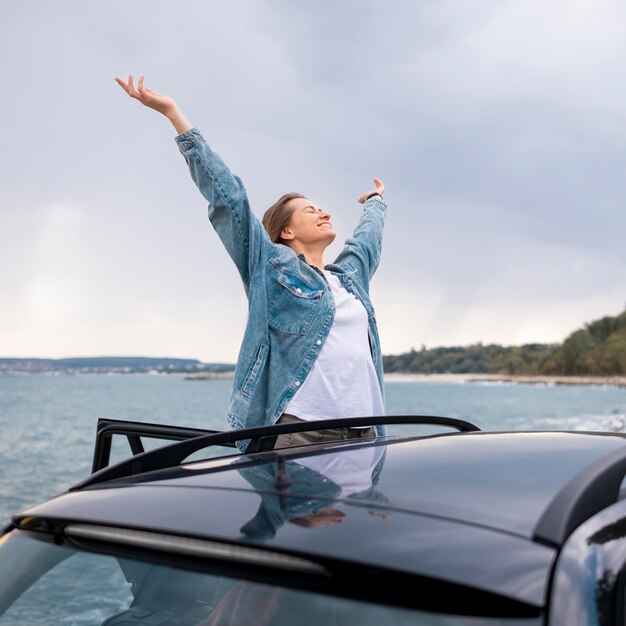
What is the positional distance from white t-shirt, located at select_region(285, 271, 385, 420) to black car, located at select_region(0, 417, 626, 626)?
1519 mm

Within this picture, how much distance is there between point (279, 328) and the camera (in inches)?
127

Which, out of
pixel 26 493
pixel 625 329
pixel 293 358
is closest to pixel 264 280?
pixel 293 358

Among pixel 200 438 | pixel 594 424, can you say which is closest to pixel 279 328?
pixel 200 438

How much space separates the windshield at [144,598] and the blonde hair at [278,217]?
6.98 feet

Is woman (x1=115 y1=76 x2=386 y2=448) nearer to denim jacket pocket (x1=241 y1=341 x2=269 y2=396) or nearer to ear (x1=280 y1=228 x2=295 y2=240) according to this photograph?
denim jacket pocket (x1=241 y1=341 x2=269 y2=396)

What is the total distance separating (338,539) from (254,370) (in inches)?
85.4

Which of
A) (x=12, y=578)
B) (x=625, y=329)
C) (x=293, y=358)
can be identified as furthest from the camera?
(x=625, y=329)

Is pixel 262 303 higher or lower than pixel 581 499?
higher

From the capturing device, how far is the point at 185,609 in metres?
1.51

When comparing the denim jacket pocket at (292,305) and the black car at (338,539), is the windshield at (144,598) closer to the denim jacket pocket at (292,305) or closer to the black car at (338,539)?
the black car at (338,539)

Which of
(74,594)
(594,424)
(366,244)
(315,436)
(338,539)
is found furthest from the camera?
(594,424)

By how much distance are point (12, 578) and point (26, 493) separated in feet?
77.8

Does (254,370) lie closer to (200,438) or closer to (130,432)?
(130,432)

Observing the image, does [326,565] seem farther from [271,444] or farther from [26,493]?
[26,493]
